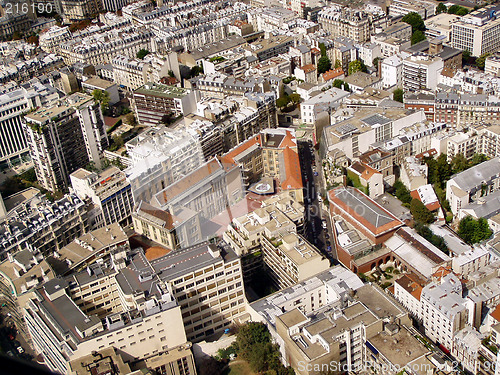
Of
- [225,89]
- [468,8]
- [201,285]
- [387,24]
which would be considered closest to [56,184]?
[225,89]

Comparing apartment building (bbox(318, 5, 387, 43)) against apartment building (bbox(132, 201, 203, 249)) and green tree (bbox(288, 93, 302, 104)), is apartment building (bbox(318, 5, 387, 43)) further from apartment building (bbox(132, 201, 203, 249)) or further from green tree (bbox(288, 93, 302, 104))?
apartment building (bbox(132, 201, 203, 249))

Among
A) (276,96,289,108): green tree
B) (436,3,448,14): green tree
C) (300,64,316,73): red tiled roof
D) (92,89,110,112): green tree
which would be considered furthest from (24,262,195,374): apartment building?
(436,3,448,14): green tree

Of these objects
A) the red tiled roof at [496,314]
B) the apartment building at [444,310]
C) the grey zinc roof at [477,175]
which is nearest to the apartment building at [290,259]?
the apartment building at [444,310]

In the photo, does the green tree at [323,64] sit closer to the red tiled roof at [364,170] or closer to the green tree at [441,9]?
the green tree at [441,9]

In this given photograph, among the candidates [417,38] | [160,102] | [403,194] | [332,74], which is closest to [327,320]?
[403,194]

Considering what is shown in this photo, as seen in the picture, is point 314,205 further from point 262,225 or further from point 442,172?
point 442,172

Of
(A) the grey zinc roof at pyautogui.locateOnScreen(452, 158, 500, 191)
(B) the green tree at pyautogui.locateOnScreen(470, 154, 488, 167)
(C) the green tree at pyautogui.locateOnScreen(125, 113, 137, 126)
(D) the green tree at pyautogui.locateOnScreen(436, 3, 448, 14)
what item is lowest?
(B) the green tree at pyautogui.locateOnScreen(470, 154, 488, 167)
